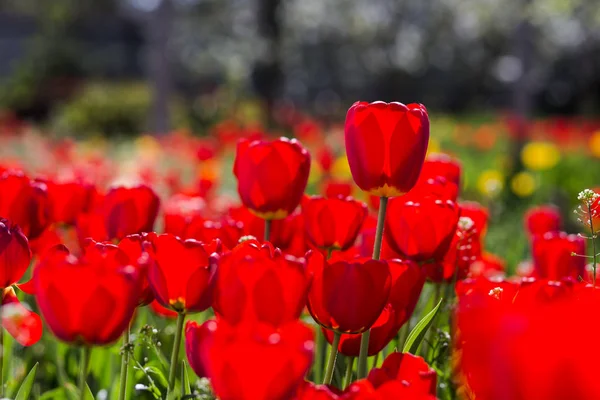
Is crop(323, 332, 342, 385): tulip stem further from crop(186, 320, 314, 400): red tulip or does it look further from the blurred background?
the blurred background

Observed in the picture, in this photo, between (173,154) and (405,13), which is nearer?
(173,154)

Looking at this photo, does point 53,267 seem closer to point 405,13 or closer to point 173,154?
point 173,154

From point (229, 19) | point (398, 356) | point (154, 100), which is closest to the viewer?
point (398, 356)

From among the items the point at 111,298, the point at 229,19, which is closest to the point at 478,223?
the point at 111,298

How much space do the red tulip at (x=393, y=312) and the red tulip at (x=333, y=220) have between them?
0.30 metres

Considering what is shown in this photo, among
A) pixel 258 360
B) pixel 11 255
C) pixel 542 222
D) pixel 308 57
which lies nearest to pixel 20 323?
pixel 11 255

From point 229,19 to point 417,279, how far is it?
30089 millimetres

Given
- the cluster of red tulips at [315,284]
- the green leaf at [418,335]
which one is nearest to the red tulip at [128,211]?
the cluster of red tulips at [315,284]

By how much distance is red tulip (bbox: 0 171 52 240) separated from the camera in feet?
4.79

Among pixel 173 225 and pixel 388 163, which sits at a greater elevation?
pixel 388 163

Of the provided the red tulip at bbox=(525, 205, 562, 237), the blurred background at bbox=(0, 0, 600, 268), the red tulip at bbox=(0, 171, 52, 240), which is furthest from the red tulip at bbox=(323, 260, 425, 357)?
the blurred background at bbox=(0, 0, 600, 268)

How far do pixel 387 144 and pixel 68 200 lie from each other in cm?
95

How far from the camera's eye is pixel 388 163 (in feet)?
4.19

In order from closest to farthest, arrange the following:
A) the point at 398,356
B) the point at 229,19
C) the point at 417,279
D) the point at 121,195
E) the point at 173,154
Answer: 1. the point at 398,356
2. the point at 417,279
3. the point at 121,195
4. the point at 173,154
5. the point at 229,19
